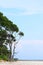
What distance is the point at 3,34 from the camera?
4400 centimetres

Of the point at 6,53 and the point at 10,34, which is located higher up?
the point at 10,34

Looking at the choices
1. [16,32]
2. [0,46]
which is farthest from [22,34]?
[0,46]

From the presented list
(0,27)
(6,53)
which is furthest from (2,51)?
(0,27)

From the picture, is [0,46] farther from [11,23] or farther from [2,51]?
[11,23]

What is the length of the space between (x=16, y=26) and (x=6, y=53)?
4477 millimetres

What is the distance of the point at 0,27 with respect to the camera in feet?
146

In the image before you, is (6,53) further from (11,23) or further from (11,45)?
(11,23)

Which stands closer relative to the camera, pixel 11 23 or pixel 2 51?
pixel 2 51

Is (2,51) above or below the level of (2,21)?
below

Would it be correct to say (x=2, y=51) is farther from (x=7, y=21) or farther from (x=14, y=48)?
(x=7, y=21)

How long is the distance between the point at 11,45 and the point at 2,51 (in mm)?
1976

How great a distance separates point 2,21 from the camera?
44.4 metres

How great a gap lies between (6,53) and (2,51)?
942 millimetres

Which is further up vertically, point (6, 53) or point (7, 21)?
point (7, 21)
